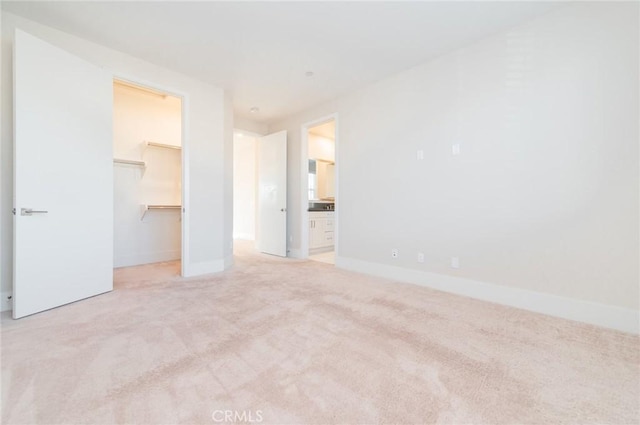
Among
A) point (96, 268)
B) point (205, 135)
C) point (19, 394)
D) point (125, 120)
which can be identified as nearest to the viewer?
point (19, 394)

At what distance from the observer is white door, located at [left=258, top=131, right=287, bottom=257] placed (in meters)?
4.86

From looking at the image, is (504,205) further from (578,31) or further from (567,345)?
(578,31)

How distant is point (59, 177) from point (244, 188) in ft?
17.3

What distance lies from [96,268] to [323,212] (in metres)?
3.51

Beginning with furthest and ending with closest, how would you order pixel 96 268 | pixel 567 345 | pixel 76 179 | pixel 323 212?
pixel 323 212, pixel 96 268, pixel 76 179, pixel 567 345

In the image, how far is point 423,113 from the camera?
10.3 ft

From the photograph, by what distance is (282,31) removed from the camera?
2.54 meters

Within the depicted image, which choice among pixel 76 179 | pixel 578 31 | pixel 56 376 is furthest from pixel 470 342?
pixel 76 179

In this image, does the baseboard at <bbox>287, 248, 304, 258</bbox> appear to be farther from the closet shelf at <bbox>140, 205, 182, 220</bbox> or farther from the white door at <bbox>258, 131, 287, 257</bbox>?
the closet shelf at <bbox>140, 205, 182, 220</bbox>

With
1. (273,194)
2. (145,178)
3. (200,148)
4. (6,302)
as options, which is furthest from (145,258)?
(273,194)

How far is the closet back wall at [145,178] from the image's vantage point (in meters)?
4.03

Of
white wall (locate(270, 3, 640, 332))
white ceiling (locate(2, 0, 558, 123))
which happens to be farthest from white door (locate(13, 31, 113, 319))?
white wall (locate(270, 3, 640, 332))

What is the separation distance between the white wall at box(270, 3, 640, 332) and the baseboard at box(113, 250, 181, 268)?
350 centimetres

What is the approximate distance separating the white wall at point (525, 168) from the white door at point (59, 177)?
10.5 ft
